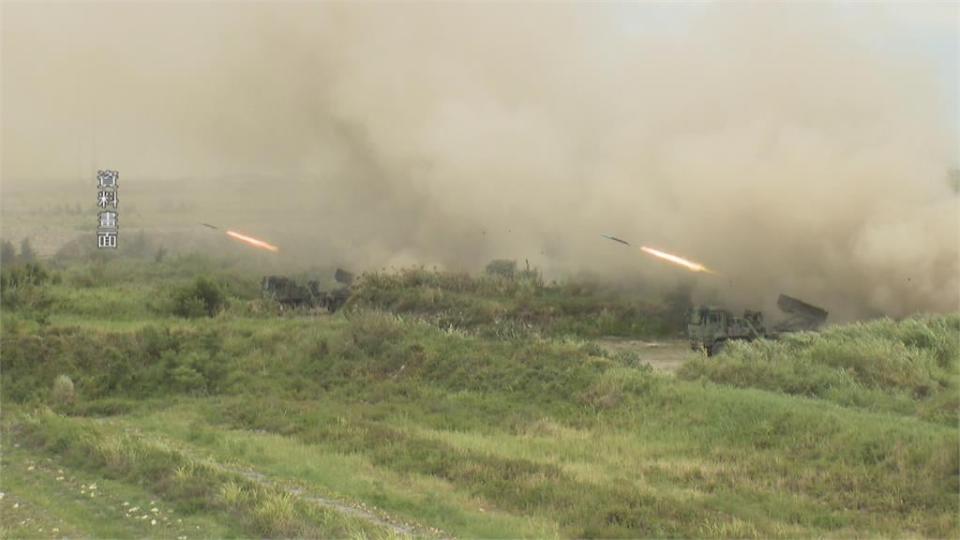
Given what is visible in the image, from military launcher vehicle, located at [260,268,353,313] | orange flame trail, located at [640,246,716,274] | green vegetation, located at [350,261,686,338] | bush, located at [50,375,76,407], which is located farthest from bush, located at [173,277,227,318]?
orange flame trail, located at [640,246,716,274]

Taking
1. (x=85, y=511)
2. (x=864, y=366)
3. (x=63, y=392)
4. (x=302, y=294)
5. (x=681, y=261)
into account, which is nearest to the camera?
(x=85, y=511)

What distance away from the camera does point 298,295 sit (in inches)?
910

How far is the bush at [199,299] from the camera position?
2138cm

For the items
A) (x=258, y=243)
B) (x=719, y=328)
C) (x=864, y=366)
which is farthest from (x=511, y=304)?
(x=864, y=366)

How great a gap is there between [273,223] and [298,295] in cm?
434

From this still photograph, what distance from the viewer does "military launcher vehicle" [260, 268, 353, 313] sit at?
74.9ft

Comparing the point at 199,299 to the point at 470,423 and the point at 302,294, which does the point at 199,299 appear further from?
the point at 470,423

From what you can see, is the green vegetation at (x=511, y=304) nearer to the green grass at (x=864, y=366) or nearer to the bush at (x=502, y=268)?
the bush at (x=502, y=268)

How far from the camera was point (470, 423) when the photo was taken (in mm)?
13344

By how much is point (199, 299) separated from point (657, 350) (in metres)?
9.77

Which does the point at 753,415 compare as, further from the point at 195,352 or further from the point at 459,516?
the point at 195,352

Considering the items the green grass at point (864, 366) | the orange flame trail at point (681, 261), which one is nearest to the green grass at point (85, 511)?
the green grass at point (864, 366)

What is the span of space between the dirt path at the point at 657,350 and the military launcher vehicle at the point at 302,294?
255 inches

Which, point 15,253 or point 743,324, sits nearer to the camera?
point 743,324
